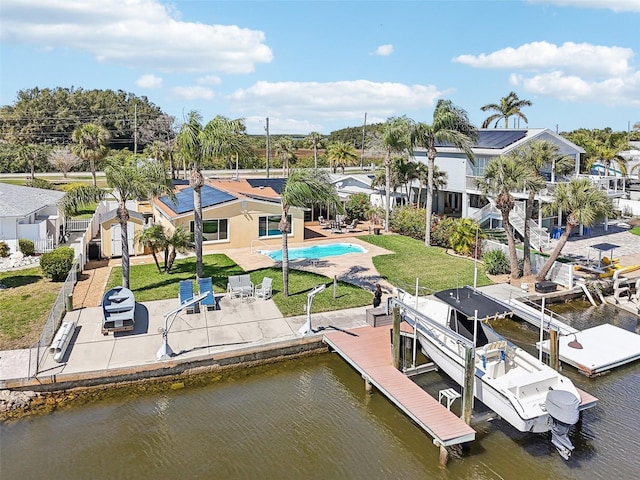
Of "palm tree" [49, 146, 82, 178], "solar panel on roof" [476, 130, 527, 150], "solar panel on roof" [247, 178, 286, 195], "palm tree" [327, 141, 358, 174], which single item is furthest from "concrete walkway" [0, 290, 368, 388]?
"palm tree" [49, 146, 82, 178]

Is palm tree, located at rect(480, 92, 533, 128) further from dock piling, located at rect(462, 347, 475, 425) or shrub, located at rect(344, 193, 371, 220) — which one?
dock piling, located at rect(462, 347, 475, 425)

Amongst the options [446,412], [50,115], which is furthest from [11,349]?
[50,115]

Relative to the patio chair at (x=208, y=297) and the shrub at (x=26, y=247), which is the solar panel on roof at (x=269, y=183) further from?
the patio chair at (x=208, y=297)

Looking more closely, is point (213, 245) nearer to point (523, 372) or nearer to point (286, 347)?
point (286, 347)

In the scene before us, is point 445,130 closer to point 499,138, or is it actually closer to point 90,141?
point 499,138

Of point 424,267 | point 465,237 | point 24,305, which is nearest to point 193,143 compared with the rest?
point 24,305

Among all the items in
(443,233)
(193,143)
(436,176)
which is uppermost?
(193,143)

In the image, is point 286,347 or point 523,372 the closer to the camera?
point 523,372
